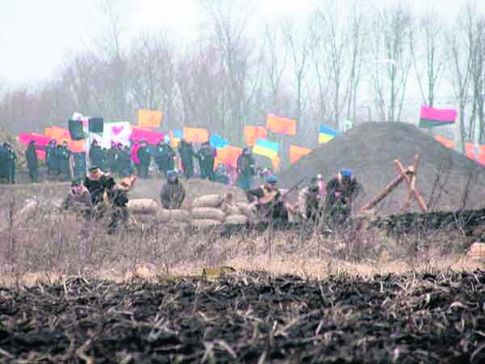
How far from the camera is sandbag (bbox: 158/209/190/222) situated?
1431cm

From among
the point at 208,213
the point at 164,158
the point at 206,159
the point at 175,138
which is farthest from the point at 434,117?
the point at 208,213

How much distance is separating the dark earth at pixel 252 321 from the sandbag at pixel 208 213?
924 cm

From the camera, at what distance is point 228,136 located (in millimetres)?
54875

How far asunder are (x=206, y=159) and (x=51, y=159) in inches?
203

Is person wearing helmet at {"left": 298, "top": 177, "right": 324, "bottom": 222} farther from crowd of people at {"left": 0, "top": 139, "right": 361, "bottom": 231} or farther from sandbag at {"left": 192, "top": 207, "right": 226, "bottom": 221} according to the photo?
sandbag at {"left": 192, "top": 207, "right": 226, "bottom": 221}

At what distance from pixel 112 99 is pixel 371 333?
5329 cm

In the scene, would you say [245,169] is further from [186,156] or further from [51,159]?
[51,159]

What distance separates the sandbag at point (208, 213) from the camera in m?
16.6

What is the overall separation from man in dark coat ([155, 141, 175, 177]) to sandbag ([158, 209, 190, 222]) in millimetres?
10798

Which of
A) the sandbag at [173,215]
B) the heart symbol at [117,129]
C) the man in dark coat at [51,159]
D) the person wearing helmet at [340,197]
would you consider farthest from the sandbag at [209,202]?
the heart symbol at [117,129]

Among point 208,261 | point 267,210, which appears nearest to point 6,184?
point 267,210

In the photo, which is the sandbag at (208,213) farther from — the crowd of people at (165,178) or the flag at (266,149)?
the flag at (266,149)

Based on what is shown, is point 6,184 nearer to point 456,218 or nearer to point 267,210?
point 267,210

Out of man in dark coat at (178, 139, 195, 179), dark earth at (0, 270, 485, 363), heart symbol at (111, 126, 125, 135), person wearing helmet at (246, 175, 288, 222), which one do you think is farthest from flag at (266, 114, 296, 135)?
dark earth at (0, 270, 485, 363)
